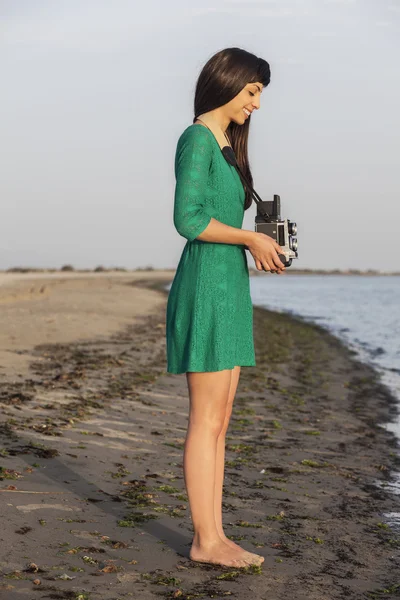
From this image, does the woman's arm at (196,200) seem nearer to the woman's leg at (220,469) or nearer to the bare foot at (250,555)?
the woman's leg at (220,469)

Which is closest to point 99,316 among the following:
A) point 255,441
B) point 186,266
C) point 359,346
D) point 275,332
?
point 275,332

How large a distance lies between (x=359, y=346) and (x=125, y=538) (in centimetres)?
1609

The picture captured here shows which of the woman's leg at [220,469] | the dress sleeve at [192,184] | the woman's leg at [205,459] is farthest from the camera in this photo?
the woman's leg at [220,469]

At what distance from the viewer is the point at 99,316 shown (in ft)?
64.2

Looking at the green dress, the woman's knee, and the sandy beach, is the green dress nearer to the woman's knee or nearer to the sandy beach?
the woman's knee

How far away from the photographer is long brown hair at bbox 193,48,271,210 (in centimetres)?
346

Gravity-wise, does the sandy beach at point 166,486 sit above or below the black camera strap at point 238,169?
below

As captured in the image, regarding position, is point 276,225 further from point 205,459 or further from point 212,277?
point 205,459

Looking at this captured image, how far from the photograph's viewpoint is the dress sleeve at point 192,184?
3.31m

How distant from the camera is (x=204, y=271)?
3406mm

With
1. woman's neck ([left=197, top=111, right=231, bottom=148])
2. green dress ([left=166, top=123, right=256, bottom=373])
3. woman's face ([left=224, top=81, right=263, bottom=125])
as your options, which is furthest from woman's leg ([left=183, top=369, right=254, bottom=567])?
woman's face ([left=224, top=81, right=263, bottom=125])

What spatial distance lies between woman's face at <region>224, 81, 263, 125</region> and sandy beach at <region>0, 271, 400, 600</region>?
1.98 m

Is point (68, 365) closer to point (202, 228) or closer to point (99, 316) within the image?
point (202, 228)

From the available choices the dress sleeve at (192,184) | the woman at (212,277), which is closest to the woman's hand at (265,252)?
the woman at (212,277)
